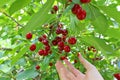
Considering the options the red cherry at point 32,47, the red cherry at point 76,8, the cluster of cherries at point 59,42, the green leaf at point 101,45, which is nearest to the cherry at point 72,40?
the cluster of cherries at point 59,42

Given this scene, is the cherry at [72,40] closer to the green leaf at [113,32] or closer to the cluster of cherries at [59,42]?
the cluster of cherries at [59,42]

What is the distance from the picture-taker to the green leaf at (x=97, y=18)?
1.06 metres

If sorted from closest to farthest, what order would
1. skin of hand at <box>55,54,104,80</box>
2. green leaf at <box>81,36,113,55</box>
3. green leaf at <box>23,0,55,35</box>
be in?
green leaf at <box>23,0,55,35</box>, green leaf at <box>81,36,113,55</box>, skin of hand at <box>55,54,104,80</box>

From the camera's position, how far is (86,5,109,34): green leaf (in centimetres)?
106

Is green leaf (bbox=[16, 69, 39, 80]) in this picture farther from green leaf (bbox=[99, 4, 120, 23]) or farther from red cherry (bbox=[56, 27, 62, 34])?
green leaf (bbox=[99, 4, 120, 23])

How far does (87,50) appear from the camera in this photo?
2.01 m

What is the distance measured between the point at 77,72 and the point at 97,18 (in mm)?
666

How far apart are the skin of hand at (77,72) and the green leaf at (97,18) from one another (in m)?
0.45

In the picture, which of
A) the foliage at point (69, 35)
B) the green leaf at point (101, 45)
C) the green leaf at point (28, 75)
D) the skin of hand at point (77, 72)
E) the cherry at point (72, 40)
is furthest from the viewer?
the green leaf at point (28, 75)

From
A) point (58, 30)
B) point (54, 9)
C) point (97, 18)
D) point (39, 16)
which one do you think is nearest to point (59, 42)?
point (58, 30)

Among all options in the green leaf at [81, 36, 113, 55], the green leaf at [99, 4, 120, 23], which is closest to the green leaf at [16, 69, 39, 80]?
the green leaf at [81, 36, 113, 55]

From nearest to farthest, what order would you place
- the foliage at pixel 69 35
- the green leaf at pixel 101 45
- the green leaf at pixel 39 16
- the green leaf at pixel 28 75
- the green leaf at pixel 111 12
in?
the green leaf at pixel 39 16 < the green leaf at pixel 111 12 < the foliage at pixel 69 35 < the green leaf at pixel 101 45 < the green leaf at pixel 28 75

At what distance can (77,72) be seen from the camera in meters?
1.70

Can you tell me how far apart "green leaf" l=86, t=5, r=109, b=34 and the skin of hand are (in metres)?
0.45
